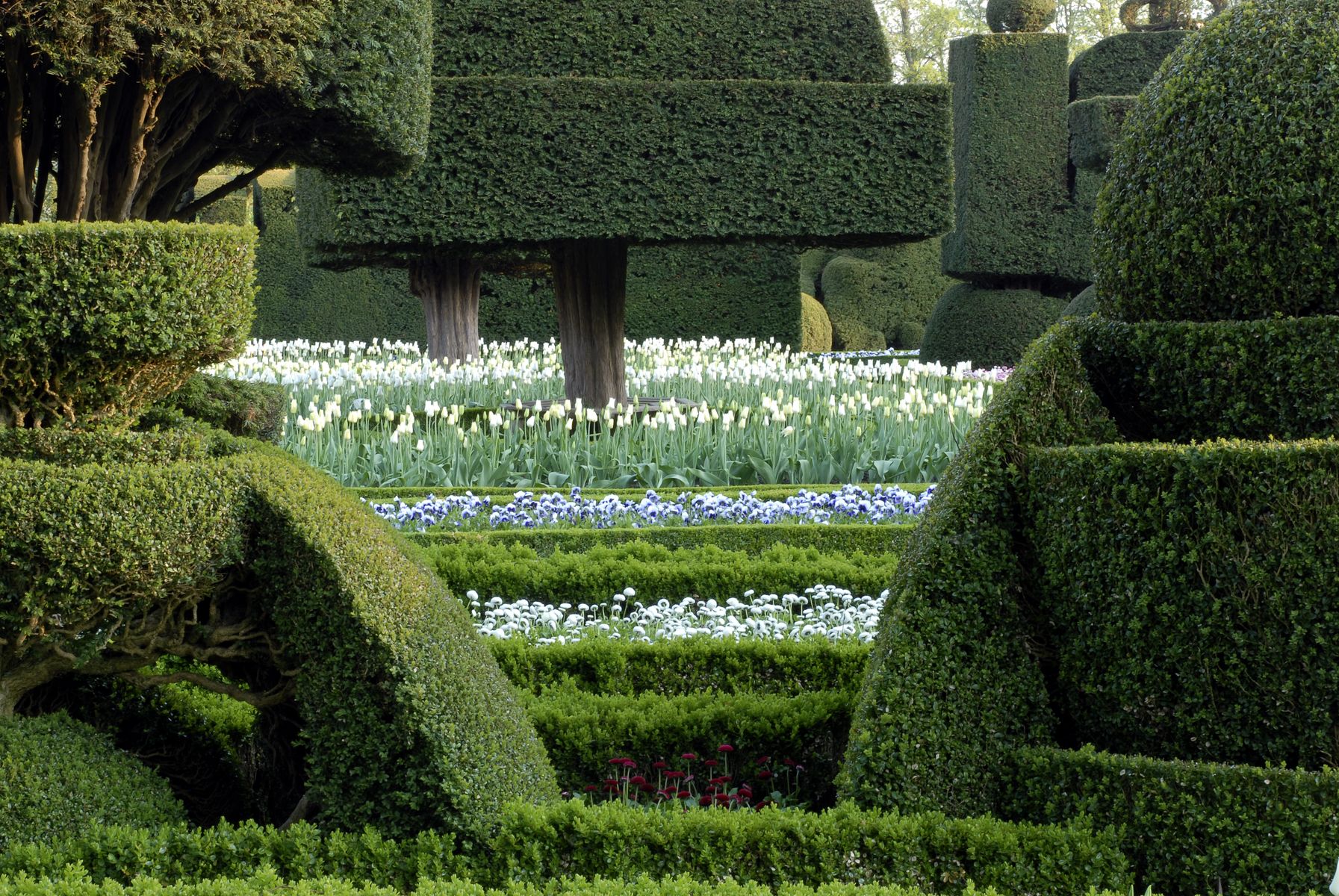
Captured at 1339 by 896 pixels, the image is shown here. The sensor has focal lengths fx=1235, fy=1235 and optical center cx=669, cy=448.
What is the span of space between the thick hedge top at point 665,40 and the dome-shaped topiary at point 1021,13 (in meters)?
6.87

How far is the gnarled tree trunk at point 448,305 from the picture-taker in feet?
54.5

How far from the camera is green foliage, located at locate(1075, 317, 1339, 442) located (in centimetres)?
366

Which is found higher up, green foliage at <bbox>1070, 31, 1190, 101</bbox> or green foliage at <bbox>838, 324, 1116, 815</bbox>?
green foliage at <bbox>1070, 31, 1190, 101</bbox>

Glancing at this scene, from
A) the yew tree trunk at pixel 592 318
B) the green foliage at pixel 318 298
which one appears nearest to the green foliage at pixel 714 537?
the yew tree trunk at pixel 592 318

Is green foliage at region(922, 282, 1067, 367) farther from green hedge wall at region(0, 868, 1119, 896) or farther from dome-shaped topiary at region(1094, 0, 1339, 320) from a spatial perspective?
green hedge wall at region(0, 868, 1119, 896)

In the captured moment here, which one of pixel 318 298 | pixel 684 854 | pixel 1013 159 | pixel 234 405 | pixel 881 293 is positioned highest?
pixel 1013 159

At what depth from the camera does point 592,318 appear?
12.0 m

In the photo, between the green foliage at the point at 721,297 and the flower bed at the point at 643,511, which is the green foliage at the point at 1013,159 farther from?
the flower bed at the point at 643,511

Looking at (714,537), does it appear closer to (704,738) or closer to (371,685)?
(704,738)

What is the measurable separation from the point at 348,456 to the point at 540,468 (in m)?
1.50

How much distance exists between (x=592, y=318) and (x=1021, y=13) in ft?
32.8

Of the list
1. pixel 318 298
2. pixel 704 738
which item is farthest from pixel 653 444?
pixel 318 298

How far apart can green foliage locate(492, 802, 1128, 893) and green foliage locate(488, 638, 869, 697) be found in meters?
1.56

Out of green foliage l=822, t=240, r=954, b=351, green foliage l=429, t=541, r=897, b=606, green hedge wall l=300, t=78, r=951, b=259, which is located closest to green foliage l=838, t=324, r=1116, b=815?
green foliage l=429, t=541, r=897, b=606
